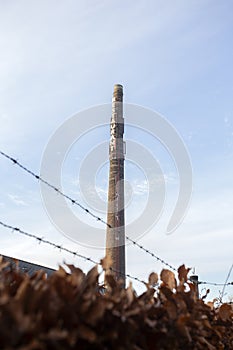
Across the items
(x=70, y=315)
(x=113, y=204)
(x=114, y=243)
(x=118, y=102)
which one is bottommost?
(x=70, y=315)

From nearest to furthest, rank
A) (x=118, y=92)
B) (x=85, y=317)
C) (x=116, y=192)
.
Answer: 1. (x=85, y=317)
2. (x=116, y=192)
3. (x=118, y=92)

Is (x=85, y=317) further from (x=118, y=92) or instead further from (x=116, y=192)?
(x=118, y=92)

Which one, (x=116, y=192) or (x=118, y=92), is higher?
(x=118, y=92)

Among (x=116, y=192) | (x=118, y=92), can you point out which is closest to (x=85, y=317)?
(x=116, y=192)

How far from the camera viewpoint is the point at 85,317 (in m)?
1.68

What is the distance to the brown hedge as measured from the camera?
1430 mm

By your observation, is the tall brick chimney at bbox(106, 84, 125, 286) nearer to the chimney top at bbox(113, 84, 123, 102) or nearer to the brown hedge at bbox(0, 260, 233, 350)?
the chimney top at bbox(113, 84, 123, 102)

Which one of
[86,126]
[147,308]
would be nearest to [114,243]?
[86,126]

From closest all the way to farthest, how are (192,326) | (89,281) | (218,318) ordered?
(89,281) → (192,326) → (218,318)

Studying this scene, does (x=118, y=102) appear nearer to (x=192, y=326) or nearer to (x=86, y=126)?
(x=86, y=126)

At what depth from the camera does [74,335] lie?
151cm

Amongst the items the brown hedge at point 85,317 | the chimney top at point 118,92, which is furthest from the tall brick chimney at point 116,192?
the brown hedge at point 85,317

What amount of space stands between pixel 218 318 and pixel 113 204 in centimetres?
1659

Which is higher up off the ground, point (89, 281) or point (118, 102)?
point (118, 102)
